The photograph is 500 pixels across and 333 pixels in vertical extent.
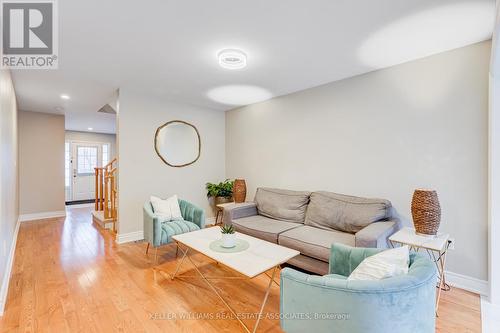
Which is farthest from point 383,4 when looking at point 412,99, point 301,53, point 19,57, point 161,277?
point 19,57

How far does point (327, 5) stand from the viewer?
5.84 ft

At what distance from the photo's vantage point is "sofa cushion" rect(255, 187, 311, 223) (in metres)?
3.40

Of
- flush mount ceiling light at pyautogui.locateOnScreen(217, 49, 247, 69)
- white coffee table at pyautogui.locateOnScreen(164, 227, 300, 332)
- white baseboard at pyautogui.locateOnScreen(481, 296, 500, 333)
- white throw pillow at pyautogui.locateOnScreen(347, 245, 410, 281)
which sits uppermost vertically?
flush mount ceiling light at pyautogui.locateOnScreen(217, 49, 247, 69)

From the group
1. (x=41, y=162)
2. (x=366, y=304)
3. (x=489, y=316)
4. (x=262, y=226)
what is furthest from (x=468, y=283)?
(x=41, y=162)

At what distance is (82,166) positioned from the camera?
26.3ft

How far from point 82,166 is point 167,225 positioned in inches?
262

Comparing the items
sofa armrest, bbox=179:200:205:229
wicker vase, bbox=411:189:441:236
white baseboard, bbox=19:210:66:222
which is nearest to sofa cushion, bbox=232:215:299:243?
sofa armrest, bbox=179:200:205:229

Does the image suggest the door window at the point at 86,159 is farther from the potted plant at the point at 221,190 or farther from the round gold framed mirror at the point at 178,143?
the potted plant at the point at 221,190

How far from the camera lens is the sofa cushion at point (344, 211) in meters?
2.67

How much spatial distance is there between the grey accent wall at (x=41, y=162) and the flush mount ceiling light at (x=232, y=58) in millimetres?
5130

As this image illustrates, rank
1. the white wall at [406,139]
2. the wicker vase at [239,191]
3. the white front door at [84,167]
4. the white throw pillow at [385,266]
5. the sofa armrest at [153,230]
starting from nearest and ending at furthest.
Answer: the white throw pillow at [385,266]
the white wall at [406,139]
the sofa armrest at [153,230]
the wicker vase at [239,191]
the white front door at [84,167]

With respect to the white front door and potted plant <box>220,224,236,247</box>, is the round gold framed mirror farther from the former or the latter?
the white front door

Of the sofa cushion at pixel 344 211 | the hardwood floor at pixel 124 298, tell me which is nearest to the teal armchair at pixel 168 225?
the hardwood floor at pixel 124 298

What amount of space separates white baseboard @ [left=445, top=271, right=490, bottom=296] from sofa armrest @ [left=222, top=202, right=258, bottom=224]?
245 centimetres
